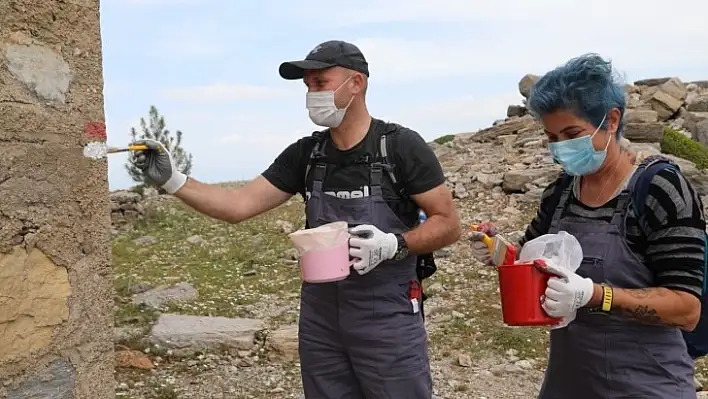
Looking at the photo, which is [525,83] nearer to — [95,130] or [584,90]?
[584,90]

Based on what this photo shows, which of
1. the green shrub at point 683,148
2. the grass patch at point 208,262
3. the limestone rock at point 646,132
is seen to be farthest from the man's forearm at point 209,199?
the green shrub at point 683,148

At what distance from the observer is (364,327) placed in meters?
2.77

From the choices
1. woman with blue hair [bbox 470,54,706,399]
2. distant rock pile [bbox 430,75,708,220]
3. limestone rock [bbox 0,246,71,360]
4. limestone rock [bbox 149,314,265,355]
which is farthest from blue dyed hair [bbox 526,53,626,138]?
distant rock pile [bbox 430,75,708,220]

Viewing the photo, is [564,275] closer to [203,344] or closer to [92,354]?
[92,354]

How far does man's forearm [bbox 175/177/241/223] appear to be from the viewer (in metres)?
2.98

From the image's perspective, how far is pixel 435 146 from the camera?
16031 millimetres

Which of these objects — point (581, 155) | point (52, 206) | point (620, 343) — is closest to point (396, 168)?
point (581, 155)

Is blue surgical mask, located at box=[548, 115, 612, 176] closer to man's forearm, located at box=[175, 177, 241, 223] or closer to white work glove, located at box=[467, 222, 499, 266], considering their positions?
white work glove, located at box=[467, 222, 499, 266]

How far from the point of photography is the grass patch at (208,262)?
272 inches

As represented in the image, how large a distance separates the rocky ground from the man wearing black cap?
2.58 feet

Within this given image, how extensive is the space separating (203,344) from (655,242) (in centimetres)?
405

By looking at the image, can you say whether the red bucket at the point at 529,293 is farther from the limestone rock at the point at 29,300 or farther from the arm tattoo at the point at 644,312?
the limestone rock at the point at 29,300

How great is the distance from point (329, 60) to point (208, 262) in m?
5.92

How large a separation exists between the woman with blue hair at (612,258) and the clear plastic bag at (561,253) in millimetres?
32
